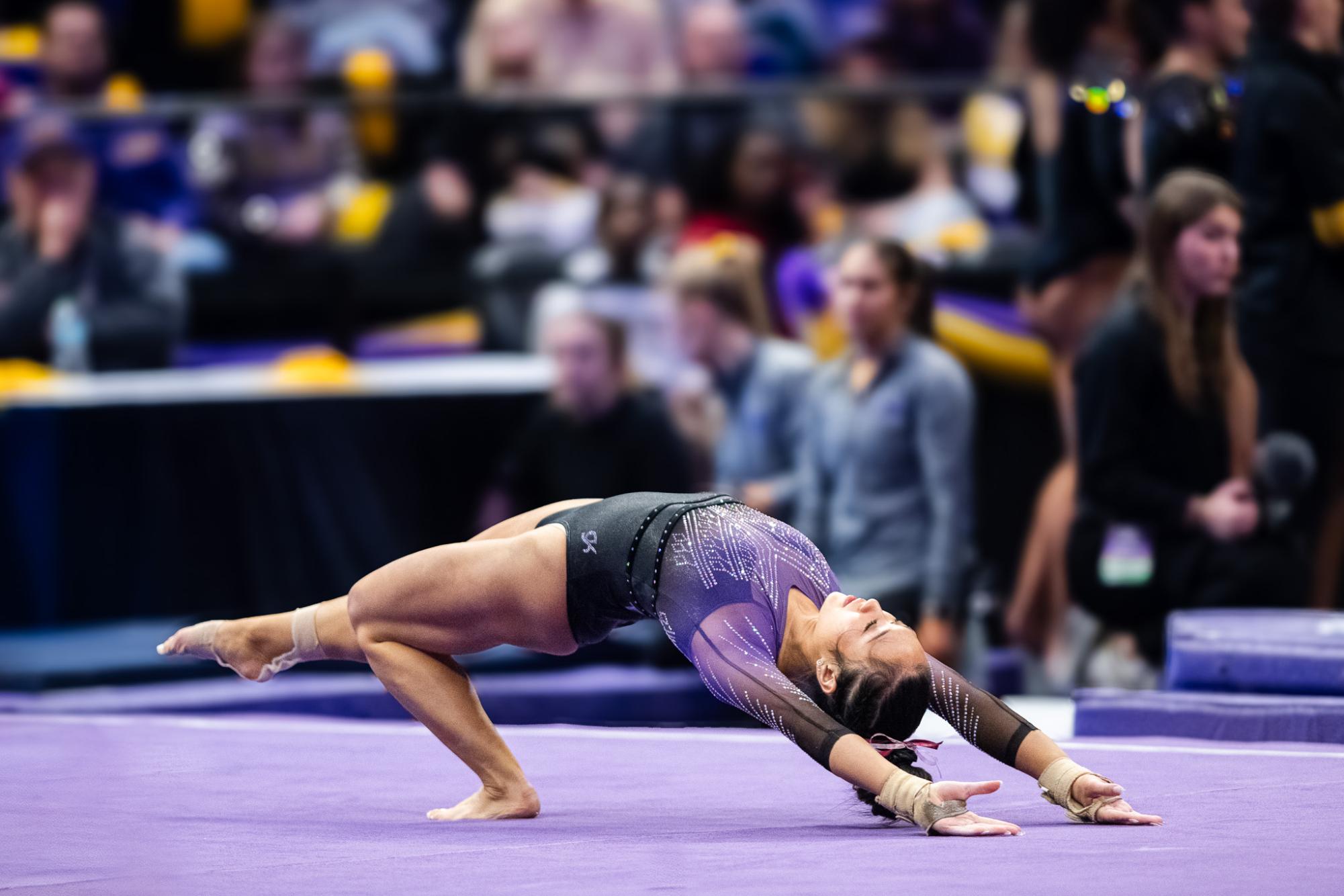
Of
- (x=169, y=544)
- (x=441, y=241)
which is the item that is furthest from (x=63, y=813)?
(x=441, y=241)

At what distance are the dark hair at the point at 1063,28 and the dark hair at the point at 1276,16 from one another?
0.68 meters

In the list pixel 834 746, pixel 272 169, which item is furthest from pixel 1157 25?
pixel 834 746

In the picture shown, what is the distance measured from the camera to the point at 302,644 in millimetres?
4117

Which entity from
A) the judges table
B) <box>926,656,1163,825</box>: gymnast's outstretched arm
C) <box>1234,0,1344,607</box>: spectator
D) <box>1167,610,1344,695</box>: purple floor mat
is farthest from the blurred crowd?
<box>926,656,1163,825</box>: gymnast's outstretched arm

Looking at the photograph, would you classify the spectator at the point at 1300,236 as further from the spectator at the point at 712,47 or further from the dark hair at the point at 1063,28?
the spectator at the point at 712,47

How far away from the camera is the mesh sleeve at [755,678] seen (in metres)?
3.43

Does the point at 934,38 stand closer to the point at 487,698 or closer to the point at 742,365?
the point at 742,365

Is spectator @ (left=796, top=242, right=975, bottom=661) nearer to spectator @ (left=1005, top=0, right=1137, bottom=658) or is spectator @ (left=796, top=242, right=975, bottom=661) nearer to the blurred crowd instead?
the blurred crowd

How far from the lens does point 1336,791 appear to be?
3963 millimetres

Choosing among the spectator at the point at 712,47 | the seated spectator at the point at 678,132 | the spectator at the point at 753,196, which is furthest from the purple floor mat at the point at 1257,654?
the spectator at the point at 712,47

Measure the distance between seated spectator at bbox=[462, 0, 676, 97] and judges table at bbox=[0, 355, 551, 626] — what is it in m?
2.01

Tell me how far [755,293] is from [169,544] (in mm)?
2296

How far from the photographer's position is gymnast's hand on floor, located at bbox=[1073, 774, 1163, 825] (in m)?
3.53

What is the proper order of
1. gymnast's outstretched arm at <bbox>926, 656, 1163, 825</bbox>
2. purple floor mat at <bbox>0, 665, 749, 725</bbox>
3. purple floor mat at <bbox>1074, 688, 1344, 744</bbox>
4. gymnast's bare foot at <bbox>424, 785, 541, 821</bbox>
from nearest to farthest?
1. gymnast's outstretched arm at <bbox>926, 656, 1163, 825</bbox>
2. gymnast's bare foot at <bbox>424, 785, 541, 821</bbox>
3. purple floor mat at <bbox>1074, 688, 1344, 744</bbox>
4. purple floor mat at <bbox>0, 665, 749, 725</bbox>
